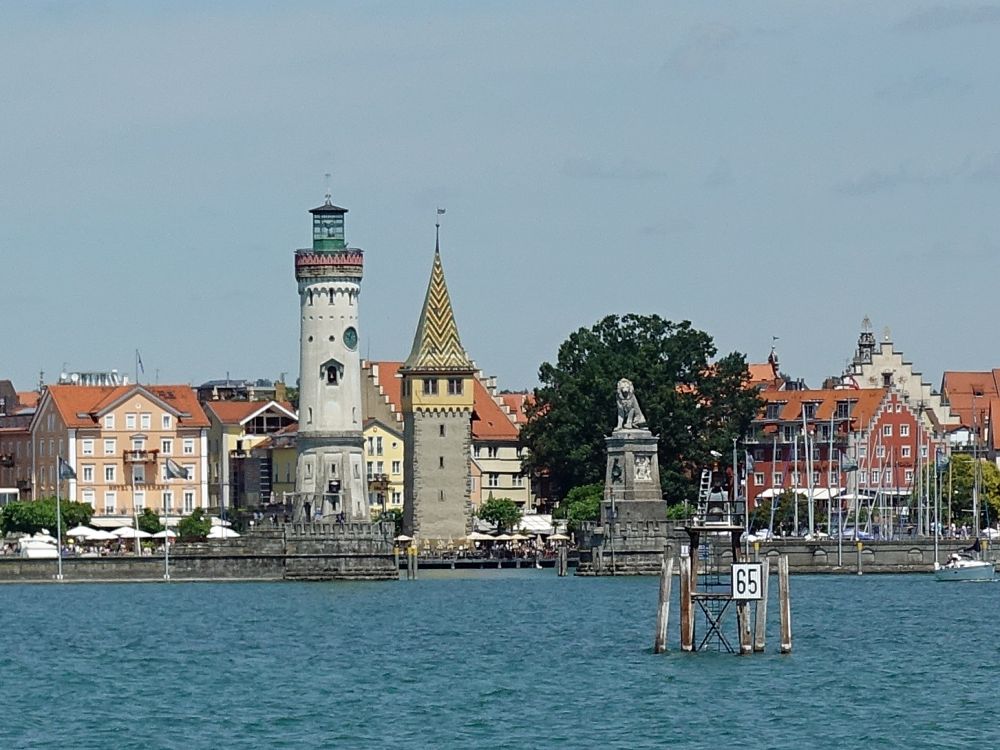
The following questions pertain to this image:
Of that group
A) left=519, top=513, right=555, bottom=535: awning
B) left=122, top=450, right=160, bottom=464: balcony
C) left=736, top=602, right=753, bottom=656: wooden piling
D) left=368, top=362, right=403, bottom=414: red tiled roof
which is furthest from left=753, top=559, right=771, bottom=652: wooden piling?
left=368, top=362, right=403, bottom=414: red tiled roof

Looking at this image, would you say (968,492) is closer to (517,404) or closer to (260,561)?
(517,404)

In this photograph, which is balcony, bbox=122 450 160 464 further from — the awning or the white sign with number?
the white sign with number

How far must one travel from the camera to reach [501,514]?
15462cm

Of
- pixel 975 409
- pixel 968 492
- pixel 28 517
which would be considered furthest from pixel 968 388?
pixel 28 517

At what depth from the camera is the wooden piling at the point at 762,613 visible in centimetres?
6247

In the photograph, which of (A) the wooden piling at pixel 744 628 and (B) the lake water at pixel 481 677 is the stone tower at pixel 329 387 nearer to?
(B) the lake water at pixel 481 677

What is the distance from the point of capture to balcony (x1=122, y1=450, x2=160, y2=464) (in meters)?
156

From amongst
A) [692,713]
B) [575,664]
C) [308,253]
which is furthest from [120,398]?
[692,713]

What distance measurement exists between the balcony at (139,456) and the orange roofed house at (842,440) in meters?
32.0

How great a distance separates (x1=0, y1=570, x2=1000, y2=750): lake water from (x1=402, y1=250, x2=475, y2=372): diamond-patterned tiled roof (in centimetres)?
4292

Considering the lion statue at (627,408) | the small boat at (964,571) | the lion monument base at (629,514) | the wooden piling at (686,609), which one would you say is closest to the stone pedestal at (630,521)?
the lion monument base at (629,514)

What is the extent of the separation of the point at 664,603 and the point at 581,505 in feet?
258

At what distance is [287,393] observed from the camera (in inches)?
7726

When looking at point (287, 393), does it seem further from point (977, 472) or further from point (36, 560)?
point (36, 560)
